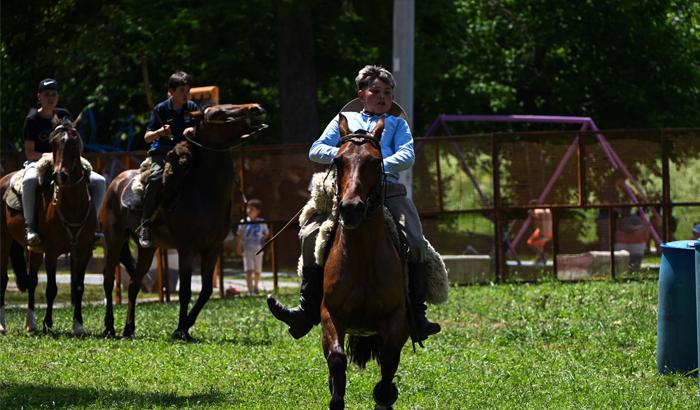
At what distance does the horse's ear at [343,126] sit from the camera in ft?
30.2

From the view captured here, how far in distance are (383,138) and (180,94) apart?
5.82 meters

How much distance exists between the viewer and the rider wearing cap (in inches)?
611

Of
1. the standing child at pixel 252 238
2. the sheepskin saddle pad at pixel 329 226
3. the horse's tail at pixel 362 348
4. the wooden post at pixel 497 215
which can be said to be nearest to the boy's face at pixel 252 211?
the standing child at pixel 252 238

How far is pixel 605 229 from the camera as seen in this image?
23.0 metres

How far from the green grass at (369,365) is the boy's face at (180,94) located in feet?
8.84

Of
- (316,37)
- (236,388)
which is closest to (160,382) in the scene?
(236,388)

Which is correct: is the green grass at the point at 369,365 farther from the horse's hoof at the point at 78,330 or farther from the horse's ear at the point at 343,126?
the horse's ear at the point at 343,126

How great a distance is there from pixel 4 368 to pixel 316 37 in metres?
19.7

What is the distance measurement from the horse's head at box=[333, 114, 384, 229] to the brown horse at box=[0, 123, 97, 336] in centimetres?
651

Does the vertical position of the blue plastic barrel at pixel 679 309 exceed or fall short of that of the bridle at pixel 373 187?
it falls short

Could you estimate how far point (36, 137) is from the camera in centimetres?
1570

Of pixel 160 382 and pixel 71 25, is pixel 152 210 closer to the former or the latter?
pixel 160 382

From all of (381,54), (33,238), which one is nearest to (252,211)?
(33,238)

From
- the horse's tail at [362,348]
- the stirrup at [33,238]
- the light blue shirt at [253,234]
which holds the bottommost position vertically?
the horse's tail at [362,348]
